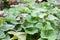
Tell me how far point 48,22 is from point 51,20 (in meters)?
0.05

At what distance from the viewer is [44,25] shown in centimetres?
163

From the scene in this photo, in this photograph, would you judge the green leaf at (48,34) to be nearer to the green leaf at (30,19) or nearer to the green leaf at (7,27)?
the green leaf at (30,19)

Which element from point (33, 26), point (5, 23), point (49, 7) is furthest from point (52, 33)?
point (49, 7)

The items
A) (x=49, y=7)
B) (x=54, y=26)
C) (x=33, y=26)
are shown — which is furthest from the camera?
(x=49, y=7)

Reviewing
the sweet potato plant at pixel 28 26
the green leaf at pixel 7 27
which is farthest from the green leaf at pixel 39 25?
the green leaf at pixel 7 27

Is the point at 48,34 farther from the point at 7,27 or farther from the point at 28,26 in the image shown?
the point at 7,27

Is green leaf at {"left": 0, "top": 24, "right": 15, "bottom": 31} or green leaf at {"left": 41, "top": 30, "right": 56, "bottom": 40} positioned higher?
green leaf at {"left": 0, "top": 24, "right": 15, "bottom": 31}

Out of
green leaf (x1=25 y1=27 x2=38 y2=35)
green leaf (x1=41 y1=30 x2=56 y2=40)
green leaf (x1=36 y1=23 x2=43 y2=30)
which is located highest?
green leaf (x1=36 y1=23 x2=43 y2=30)

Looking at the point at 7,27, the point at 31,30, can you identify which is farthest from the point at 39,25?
the point at 7,27

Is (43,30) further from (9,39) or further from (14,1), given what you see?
(14,1)

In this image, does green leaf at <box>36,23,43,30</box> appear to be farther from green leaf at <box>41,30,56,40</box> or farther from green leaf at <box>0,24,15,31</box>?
green leaf at <box>0,24,15,31</box>

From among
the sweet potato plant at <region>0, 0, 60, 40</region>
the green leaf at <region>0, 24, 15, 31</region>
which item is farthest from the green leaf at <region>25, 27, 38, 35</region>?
the green leaf at <region>0, 24, 15, 31</region>

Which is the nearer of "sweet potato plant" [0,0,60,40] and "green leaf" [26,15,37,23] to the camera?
"sweet potato plant" [0,0,60,40]

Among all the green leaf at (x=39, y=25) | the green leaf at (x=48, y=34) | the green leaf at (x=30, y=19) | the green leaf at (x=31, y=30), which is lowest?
the green leaf at (x=48, y=34)
